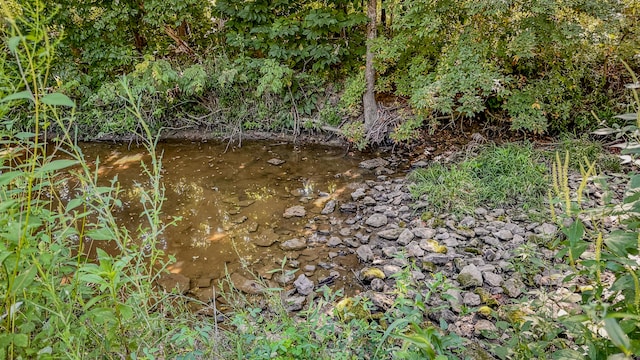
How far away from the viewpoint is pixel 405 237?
10.0ft

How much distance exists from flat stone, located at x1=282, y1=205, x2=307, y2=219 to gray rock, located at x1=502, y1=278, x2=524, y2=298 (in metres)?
1.94

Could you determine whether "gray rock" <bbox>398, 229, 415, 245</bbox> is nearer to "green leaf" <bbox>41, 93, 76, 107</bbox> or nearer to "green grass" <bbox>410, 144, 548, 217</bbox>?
"green grass" <bbox>410, 144, 548, 217</bbox>

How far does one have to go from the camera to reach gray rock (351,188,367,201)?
3.85 meters

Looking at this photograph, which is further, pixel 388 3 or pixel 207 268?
pixel 388 3

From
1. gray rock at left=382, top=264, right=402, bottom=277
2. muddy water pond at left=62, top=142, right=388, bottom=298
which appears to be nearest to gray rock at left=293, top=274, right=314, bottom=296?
muddy water pond at left=62, top=142, right=388, bottom=298

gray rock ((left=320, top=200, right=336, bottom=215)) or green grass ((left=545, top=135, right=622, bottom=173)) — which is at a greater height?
green grass ((left=545, top=135, right=622, bottom=173))

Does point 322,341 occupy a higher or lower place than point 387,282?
higher

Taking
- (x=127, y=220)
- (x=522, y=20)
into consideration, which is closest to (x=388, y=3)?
(x=522, y=20)

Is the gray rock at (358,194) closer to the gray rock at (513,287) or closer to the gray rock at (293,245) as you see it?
the gray rock at (293,245)

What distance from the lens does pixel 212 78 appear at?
5426 millimetres

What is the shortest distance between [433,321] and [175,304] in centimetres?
185

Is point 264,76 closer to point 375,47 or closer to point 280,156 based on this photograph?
point 280,156

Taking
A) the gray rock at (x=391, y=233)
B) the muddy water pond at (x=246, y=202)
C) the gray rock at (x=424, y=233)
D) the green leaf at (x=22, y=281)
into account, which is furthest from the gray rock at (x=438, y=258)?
the green leaf at (x=22, y=281)

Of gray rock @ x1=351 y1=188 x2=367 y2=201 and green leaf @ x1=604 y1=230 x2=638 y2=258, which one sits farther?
gray rock @ x1=351 y1=188 x2=367 y2=201
